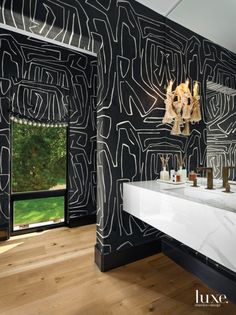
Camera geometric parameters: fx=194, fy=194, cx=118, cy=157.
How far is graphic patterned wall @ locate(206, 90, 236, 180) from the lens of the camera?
5.56 ft

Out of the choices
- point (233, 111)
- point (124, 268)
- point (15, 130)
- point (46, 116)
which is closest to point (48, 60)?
point (46, 116)

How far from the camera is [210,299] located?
1635mm

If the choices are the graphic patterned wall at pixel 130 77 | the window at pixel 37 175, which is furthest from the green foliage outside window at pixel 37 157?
the graphic patterned wall at pixel 130 77

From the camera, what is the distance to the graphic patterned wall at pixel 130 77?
1.84 m

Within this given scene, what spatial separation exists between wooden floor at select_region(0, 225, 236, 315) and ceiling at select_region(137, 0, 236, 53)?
2148 millimetres

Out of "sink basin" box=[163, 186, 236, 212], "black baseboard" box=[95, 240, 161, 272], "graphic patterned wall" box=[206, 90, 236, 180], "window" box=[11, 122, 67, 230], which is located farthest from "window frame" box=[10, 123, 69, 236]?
"graphic patterned wall" box=[206, 90, 236, 180]

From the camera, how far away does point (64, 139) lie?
3365 mm

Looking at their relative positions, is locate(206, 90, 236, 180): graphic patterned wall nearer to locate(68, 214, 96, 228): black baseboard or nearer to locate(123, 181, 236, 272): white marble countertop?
locate(123, 181, 236, 272): white marble countertop

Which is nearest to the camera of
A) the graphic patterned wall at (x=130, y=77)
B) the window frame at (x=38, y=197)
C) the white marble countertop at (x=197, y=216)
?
the white marble countertop at (x=197, y=216)

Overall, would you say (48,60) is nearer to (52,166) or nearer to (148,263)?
(52,166)

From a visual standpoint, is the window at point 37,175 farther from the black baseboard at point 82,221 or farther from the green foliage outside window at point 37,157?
the black baseboard at point 82,221

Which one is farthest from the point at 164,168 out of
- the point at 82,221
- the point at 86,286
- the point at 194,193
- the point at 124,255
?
the point at 82,221

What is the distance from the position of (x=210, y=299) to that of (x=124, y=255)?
2.85 feet

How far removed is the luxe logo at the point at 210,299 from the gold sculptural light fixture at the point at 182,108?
1.56 meters
